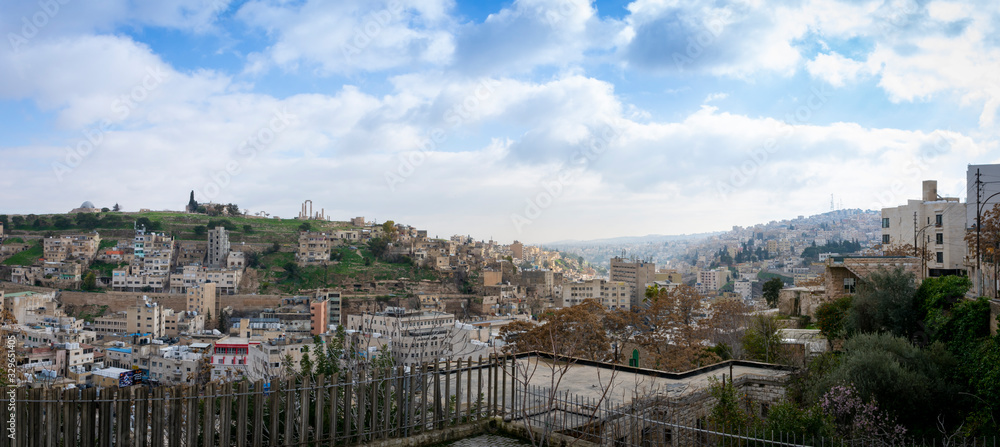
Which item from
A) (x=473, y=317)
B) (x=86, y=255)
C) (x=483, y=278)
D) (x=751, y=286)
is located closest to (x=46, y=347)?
(x=473, y=317)

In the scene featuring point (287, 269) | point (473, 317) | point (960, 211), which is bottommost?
point (473, 317)

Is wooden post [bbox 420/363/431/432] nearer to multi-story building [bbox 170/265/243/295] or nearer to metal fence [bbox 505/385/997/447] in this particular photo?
metal fence [bbox 505/385/997/447]

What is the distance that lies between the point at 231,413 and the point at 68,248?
87.4 m

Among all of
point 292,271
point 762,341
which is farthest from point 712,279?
point 762,341

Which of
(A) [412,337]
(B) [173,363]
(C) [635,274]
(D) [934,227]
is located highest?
(D) [934,227]

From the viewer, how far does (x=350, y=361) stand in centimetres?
585

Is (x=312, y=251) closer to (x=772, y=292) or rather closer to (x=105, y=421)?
(x=772, y=292)

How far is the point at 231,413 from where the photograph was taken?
432 cm

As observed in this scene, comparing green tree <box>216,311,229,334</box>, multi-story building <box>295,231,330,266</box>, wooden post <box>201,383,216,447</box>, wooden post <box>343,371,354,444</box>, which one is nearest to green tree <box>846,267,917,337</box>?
wooden post <box>343,371,354,444</box>

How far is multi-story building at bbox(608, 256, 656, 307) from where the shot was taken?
75.0 metres

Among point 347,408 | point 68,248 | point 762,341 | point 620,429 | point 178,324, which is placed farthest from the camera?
A: point 68,248

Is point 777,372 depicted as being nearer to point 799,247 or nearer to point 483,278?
point 483,278

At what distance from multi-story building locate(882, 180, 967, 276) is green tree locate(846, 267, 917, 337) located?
1086 cm

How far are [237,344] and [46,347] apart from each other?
13257 millimetres
